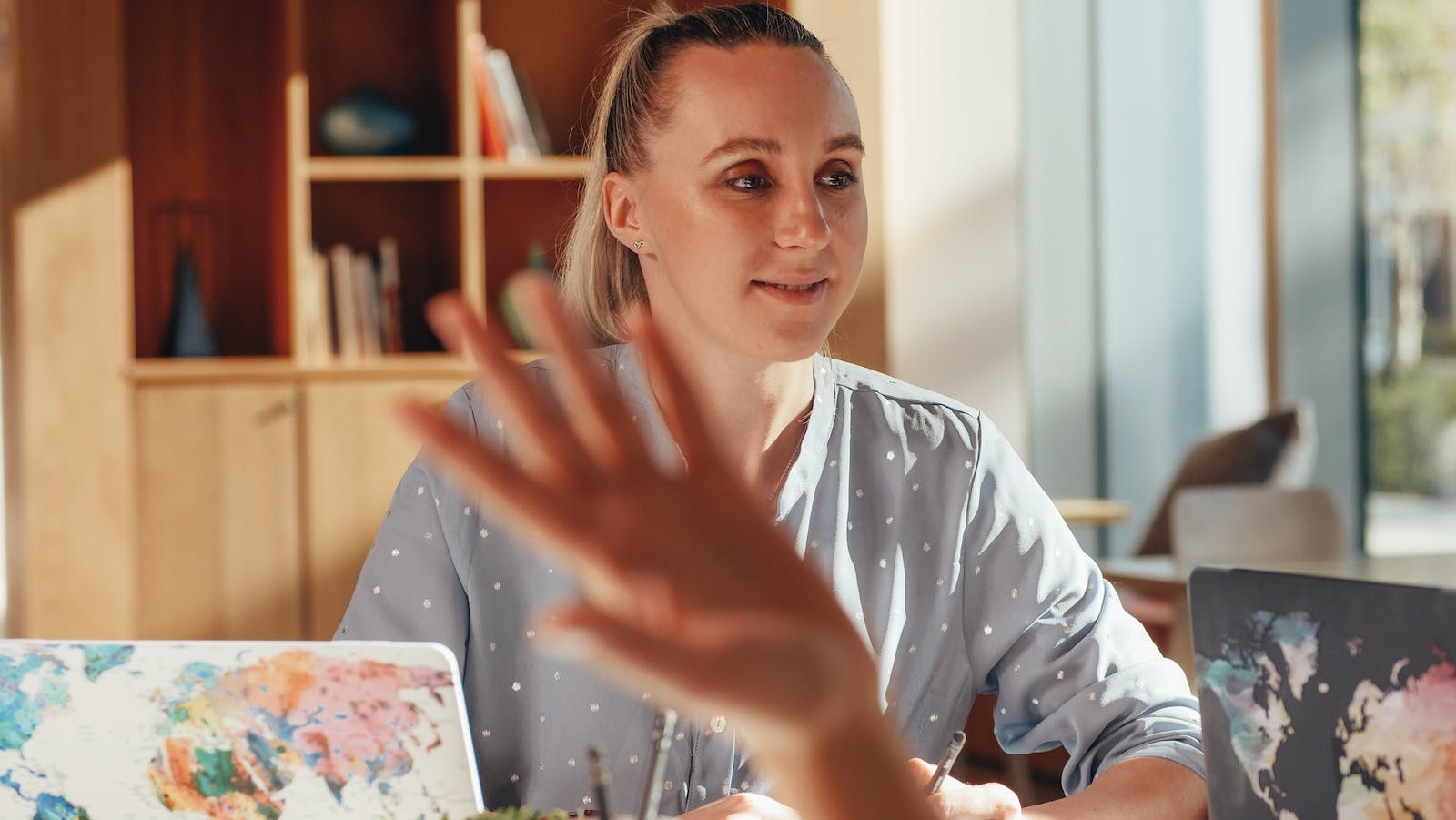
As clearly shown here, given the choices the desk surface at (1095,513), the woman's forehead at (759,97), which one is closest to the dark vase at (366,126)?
the desk surface at (1095,513)

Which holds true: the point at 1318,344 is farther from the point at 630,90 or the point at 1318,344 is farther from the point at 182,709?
the point at 182,709

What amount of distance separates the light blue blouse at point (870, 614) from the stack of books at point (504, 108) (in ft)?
8.20

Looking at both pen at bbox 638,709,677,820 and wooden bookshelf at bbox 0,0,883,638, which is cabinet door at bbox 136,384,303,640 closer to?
wooden bookshelf at bbox 0,0,883,638

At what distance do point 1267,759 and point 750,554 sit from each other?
45 cm

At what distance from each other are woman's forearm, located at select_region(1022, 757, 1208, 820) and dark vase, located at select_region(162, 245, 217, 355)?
3.11m

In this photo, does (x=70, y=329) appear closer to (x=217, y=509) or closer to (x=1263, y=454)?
(x=217, y=509)

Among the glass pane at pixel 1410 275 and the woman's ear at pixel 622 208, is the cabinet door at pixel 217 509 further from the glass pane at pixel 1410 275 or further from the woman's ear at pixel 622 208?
the glass pane at pixel 1410 275

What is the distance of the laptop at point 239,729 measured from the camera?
794mm

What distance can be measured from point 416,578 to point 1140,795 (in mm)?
593

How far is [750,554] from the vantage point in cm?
46

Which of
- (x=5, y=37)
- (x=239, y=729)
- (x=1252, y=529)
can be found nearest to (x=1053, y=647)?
(x=239, y=729)

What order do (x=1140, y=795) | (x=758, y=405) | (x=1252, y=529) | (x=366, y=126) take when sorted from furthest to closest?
(x=366, y=126) < (x=1252, y=529) < (x=758, y=405) < (x=1140, y=795)

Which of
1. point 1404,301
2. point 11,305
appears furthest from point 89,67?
point 1404,301

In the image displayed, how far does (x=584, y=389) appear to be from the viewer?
47cm
